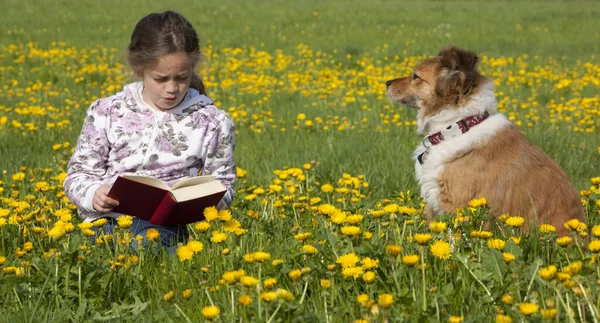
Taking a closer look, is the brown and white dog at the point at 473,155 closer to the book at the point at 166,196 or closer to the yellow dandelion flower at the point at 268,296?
the book at the point at 166,196

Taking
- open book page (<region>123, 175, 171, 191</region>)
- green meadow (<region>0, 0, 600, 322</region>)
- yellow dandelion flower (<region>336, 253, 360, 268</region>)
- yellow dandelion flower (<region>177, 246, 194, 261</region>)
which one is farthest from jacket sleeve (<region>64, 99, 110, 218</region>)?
yellow dandelion flower (<region>336, 253, 360, 268</region>)

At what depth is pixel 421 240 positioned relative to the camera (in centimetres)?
235

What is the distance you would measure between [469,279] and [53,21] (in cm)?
1755

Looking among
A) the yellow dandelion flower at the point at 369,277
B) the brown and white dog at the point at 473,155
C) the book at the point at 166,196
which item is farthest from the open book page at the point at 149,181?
the brown and white dog at the point at 473,155

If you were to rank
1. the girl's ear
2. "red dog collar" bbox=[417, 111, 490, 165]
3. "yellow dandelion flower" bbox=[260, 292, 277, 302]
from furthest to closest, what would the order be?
1. the girl's ear
2. "red dog collar" bbox=[417, 111, 490, 165]
3. "yellow dandelion flower" bbox=[260, 292, 277, 302]

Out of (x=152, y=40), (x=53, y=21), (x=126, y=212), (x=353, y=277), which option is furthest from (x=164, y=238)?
(x=53, y=21)

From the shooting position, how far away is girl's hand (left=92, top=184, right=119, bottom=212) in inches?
132

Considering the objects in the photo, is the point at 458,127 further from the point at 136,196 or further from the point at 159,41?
the point at 136,196

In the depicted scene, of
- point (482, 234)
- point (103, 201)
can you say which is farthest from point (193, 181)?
point (482, 234)

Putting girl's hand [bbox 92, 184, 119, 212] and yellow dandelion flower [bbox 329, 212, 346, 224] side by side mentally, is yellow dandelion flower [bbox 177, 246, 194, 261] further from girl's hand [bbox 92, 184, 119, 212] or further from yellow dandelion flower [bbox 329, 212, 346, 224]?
girl's hand [bbox 92, 184, 119, 212]

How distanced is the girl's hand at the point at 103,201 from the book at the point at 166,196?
0.18ft

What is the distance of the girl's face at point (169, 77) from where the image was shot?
3.66m

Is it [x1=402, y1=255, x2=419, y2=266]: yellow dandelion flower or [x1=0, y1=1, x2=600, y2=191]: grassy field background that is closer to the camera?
[x1=402, y1=255, x2=419, y2=266]: yellow dandelion flower

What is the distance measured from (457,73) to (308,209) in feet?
4.25
